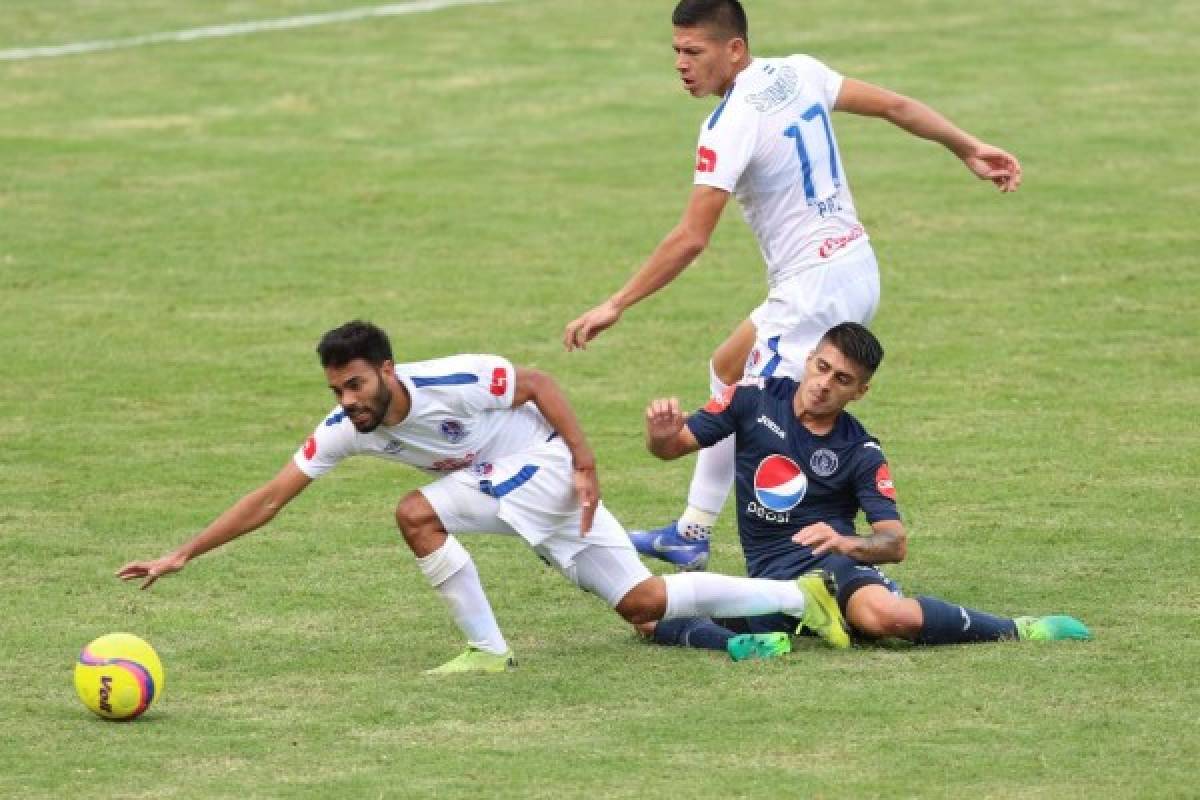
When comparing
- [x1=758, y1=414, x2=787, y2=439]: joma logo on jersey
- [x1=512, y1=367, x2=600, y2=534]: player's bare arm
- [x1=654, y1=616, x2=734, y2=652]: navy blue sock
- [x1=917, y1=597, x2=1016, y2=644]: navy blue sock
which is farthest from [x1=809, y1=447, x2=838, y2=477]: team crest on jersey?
[x1=512, y1=367, x2=600, y2=534]: player's bare arm

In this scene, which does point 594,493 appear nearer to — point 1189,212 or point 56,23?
point 1189,212

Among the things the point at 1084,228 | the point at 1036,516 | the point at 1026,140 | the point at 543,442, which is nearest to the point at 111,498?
the point at 543,442

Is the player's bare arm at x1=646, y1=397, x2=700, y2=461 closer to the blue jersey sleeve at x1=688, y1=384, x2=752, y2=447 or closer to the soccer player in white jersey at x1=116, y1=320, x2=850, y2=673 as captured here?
the blue jersey sleeve at x1=688, y1=384, x2=752, y2=447

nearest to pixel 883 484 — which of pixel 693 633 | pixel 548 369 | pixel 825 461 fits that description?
pixel 825 461

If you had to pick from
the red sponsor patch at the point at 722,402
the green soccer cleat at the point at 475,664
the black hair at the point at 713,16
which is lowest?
the green soccer cleat at the point at 475,664

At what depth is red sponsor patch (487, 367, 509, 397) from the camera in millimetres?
9469

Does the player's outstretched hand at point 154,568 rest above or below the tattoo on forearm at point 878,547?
above

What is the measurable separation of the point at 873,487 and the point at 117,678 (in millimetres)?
3043

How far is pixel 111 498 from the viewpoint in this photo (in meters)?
12.7

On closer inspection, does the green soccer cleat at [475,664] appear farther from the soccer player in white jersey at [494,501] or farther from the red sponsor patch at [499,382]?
the red sponsor patch at [499,382]

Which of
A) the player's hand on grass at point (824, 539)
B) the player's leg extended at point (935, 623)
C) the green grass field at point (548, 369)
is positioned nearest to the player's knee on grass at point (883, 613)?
the player's leg extended at point (935, 623)

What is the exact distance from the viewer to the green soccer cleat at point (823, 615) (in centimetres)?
952

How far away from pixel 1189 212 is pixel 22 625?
1234 cm

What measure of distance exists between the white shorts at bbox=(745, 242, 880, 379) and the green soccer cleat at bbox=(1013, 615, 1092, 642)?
4.83 ft
